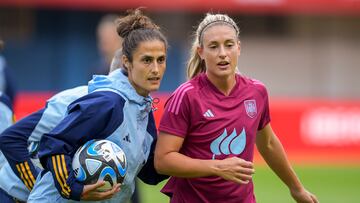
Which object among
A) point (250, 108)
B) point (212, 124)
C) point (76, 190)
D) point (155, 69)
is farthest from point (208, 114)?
point (76, 190)

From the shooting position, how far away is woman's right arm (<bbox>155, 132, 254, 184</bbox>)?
224 inches

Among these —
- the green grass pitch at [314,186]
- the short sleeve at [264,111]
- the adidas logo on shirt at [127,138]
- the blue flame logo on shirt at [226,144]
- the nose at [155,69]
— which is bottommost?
the green grass pitch at [314,186]

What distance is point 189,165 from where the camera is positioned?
19.0 ft

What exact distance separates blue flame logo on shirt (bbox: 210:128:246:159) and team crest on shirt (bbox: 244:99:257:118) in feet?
0.59

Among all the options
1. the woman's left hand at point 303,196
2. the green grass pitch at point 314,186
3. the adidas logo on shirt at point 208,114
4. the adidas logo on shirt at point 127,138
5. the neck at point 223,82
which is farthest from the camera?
the green grass pitch at point 314,186

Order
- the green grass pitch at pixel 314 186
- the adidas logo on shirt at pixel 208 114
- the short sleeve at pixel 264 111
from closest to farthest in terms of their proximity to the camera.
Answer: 1. the adidas logo on shirt at pixel 208 114
2. the short sleeve at pixel 264 111
3. the green grass pitch at pixel 314 186

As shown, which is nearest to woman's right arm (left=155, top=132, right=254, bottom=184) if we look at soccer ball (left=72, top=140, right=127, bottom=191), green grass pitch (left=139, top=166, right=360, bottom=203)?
→ soccer ball (left=72, top=140, right=127, bottom=191)

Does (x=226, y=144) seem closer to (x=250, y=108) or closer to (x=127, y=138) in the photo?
(x=250, y=108)

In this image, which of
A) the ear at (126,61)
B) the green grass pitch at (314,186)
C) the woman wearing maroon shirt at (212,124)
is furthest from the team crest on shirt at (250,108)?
the green grass pitch at (314,186)

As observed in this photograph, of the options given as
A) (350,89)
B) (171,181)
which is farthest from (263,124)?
(350,89)

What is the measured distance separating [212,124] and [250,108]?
33 cm

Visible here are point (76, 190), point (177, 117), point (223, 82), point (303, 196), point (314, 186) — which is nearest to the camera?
point (76, 190)

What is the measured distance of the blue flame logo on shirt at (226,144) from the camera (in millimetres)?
5984

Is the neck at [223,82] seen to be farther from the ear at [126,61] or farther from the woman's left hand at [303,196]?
the woman's left hand at [303,196]
